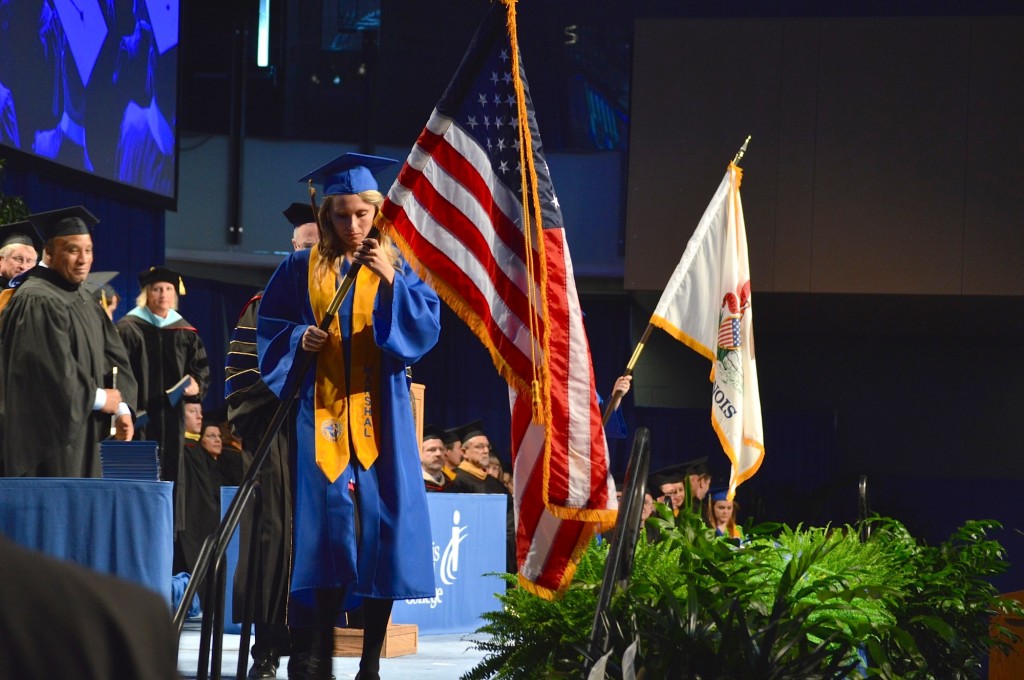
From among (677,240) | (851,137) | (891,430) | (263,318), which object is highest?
(851,137)

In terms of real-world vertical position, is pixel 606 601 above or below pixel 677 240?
below

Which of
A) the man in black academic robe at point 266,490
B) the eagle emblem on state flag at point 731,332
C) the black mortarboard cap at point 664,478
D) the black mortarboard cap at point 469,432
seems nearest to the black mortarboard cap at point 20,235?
the man in black academic robe at point 266,490

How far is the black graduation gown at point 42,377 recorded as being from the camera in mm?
5930

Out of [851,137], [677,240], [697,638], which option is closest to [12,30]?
[677,240]

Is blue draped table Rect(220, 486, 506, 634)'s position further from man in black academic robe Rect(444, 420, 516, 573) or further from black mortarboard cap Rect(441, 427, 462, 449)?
black mortarboard cap Rect(441, 427, 462, 449)

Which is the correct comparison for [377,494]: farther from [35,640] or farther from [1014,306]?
[1014,306]

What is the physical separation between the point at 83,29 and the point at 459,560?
20.5 feet

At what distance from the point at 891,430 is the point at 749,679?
13742 mm

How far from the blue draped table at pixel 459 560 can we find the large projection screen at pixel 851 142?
4861mm

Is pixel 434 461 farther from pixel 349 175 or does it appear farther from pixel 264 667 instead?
pixel 349 175

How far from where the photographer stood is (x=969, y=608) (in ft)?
13.6

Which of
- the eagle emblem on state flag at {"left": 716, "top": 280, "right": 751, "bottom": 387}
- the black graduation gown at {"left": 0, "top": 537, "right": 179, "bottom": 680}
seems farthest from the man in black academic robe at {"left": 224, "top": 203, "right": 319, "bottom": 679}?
the black graduation gown at {"left": 0, "top": 537, "right": 179, "bottom": 680}

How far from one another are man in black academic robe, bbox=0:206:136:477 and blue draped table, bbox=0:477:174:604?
2.55m

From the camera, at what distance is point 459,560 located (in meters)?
8.07
